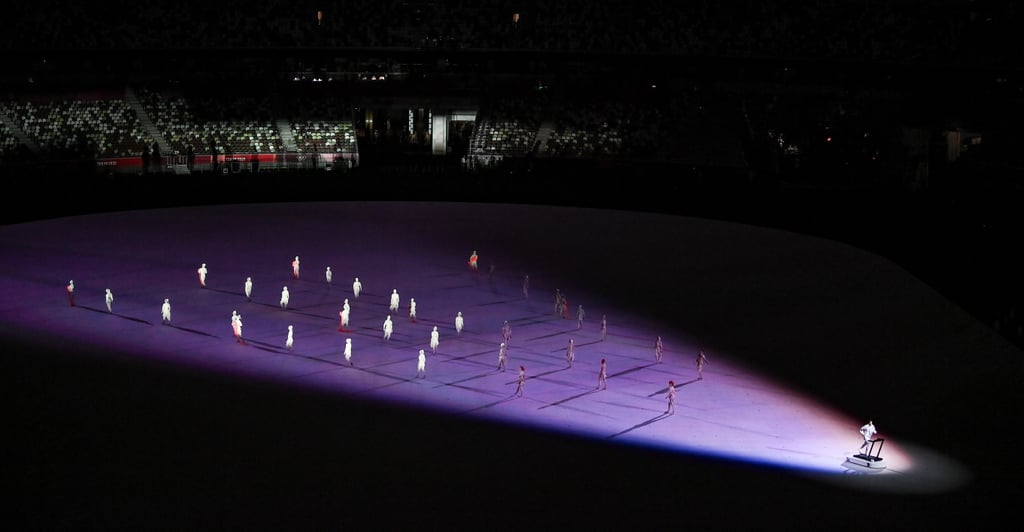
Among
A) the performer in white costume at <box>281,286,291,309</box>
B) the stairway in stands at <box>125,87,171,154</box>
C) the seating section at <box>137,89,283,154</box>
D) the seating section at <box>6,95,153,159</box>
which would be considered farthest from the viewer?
the seating section at <box>137,89,283,154</box>

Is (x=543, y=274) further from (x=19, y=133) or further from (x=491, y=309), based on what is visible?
(x=19, y=133)

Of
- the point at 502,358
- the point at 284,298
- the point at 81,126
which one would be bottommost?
the point at 502,358

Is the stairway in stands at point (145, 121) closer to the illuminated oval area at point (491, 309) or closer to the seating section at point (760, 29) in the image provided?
the seating section at point (760, 29)

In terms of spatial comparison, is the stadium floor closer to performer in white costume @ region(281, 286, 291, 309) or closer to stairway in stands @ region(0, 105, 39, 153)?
performer in white costume @ region(281, 286, 291, 309)

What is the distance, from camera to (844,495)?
14.1 metres

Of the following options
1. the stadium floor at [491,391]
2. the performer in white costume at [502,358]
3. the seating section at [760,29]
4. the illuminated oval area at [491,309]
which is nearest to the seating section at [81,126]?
the seating section at [760,29]

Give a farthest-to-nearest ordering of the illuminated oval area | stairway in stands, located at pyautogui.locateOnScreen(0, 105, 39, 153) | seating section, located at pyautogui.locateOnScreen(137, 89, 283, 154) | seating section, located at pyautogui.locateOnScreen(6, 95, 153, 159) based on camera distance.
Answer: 1. seating section, located at pyautogui.locateOnScreen(137, 89, 283, 154)
2. seating section, located at pyautogui.locateOnScreen(6, 95, 153, 159)
3. stairway in stands, located at pyautogui.locateOnScreen(0, 105, 39, 153)
4. the illuminated oval area

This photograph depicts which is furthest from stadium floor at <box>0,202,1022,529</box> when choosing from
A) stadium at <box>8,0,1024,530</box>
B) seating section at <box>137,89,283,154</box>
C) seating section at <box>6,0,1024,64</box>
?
seating section at <box>6,0,1024,64</box>

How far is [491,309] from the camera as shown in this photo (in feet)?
80.5

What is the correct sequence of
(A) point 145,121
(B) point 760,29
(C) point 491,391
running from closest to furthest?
1. (C) point 491,391
2. (A) point 145,121
3. (B) point 760,29

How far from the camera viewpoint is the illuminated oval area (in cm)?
1705

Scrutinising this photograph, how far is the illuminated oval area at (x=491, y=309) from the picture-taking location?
55.9 ft

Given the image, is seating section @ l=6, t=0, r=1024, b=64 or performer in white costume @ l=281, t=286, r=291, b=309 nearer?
performer in white costume @ l=281, t=286, r=291, b=309

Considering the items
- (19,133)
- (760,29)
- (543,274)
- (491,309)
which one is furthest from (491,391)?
(760,29)
